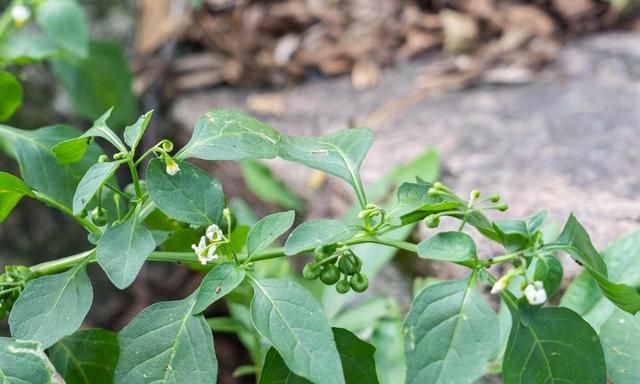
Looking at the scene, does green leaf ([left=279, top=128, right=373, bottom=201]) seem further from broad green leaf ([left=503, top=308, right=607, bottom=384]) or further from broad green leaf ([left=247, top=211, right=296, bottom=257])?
broad green leaf ([left=503, top=308, right=607, bottom=384])

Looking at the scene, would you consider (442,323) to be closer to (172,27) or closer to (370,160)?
(370,160)

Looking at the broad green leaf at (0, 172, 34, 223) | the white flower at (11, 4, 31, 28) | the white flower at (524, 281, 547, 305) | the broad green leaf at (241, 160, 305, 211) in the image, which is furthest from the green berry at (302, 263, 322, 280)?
the broad green leaf at (241, 160, 305, 211)

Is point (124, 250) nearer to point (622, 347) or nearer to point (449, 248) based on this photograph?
point (449, 248)

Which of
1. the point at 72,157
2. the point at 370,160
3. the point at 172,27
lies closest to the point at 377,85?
the point at 370,160

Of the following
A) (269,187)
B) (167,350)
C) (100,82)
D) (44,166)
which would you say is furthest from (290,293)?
(100,82)

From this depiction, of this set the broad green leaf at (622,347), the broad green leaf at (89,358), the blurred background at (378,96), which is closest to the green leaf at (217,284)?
the broad green leaf at (89,358)

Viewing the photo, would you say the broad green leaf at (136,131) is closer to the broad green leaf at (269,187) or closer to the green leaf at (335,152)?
the green leaf at (335,152)

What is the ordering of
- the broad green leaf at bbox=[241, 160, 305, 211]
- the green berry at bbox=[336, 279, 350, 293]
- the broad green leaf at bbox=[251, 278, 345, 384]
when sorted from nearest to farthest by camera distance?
the broad green leaf at bbox=[251, 278, 345, 384]
the green berry at bbox=[336, 279, 350, 293]
the broad green leaf at bbox=[241, 160, 305, 211]
